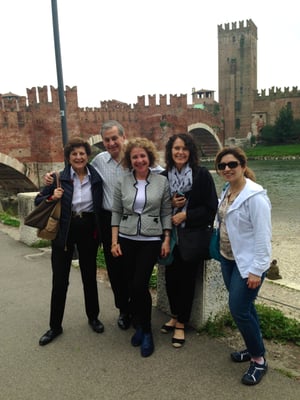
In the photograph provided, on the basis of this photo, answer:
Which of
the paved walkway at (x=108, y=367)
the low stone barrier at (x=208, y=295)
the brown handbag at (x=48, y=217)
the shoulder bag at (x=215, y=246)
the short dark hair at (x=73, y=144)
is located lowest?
the paved walkway at (x=108, y=367)

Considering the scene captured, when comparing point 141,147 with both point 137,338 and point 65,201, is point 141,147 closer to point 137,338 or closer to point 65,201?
point 65,201

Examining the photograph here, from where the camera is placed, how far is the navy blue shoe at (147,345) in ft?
9.00

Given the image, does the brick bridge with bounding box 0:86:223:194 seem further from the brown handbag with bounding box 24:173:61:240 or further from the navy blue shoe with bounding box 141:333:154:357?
the navy blue shoe with bounding box 141:333:154:357

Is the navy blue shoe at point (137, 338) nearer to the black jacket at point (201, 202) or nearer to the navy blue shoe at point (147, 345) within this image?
the navy blue shoe at point (147, 345)

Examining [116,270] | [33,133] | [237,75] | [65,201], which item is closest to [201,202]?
[116,270]

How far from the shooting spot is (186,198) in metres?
2.86

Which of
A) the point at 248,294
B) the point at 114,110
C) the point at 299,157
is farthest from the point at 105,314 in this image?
the point at 299,157

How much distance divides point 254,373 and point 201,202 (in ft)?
3.80

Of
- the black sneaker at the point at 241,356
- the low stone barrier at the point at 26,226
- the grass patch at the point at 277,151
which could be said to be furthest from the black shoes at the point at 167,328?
the grass patch at the point at 277,151

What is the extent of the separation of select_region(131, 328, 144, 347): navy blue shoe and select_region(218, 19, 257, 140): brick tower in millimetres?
53724

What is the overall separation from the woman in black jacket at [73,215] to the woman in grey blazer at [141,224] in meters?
0.28

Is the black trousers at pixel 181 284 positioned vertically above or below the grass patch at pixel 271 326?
above

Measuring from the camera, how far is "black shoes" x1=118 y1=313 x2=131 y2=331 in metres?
3.19

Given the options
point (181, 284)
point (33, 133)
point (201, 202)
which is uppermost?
point (33, 133)
